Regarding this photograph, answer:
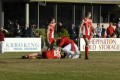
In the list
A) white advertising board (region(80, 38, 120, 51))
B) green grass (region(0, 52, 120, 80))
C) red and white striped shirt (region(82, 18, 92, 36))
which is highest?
red and white striped shirt (region(82, 18, 92, 36))

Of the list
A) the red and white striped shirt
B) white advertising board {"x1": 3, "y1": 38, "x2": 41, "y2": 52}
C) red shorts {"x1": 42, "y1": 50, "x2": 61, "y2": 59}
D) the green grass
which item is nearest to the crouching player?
red shorts {"x1": 42, "y1": 50, "x2": 61, "y2": 59}

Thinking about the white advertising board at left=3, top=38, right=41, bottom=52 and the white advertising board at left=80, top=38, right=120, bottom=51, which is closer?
the white advertising board at left=3, top=38, right=41, bottom=52

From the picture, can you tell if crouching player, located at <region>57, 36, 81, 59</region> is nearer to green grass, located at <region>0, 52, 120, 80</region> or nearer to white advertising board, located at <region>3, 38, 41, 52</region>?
green grass, located at <region>0, 52, 120, 80</region>

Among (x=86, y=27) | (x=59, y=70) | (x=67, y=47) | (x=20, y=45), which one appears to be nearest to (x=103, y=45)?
(x=20, y=45)

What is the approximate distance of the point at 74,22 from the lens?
167ft

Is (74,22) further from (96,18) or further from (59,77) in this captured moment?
(59,77)

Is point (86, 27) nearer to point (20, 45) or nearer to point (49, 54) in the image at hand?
point (49, 54)

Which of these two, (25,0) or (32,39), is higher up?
(25,0)

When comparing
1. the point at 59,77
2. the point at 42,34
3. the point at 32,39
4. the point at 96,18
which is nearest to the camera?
the point at 59,77

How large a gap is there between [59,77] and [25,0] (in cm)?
3296

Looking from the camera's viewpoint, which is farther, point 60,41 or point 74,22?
point 74,22

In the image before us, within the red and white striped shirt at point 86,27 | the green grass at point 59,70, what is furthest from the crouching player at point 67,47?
the green grass at point 59,70

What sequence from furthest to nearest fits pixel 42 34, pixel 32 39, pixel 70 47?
pixel 42 34, pixel 32 39, pixel 70 47

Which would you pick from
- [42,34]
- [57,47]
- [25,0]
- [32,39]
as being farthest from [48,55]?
[25,0]
